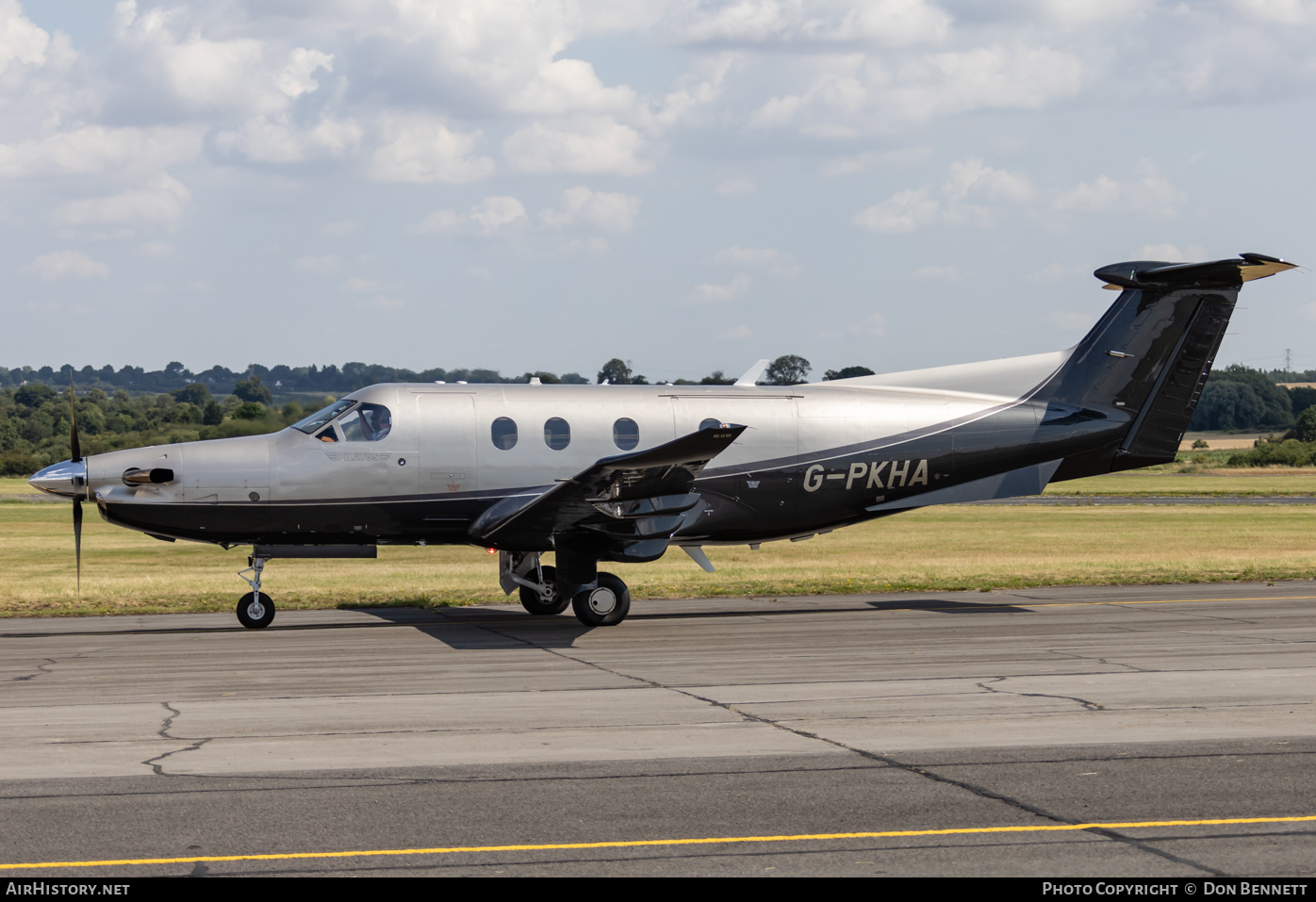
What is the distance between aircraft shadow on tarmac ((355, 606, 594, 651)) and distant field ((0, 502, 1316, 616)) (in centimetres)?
136

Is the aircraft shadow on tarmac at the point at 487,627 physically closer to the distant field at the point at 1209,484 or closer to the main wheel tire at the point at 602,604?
the main wheel tire at the point at 602,604

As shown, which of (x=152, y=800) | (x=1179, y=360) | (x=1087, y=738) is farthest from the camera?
(x=1179, y=360)

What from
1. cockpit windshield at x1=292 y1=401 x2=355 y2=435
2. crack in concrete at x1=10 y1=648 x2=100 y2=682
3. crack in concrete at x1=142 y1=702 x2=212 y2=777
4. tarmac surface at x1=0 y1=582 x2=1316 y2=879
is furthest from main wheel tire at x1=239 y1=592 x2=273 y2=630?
crack in concrete at x1=142 y1=702 x2=212 y2=777

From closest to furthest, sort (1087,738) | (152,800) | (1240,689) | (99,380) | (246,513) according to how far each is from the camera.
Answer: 1. (152,800)
2. (1087,738)
3. (1240,689)
4. (246,513)
5. (99,380)

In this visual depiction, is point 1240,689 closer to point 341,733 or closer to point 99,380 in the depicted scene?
point 341,733

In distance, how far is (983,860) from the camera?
672 cm

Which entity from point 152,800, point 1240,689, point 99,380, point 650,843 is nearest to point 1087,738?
point 1240,689

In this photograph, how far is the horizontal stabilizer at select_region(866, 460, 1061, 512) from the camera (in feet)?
64.1

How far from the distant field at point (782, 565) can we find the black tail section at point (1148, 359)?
435 centimetres

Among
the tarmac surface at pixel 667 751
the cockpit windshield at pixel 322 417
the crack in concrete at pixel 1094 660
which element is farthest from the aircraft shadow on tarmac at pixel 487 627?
the crack in concrete at pixel 1094 660

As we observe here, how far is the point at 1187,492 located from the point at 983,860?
68.1m

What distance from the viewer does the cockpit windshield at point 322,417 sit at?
18031 millimetres

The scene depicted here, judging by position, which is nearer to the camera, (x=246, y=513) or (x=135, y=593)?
(x=246, y=513)

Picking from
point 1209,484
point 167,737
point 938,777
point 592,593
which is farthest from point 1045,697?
point 1209,484
